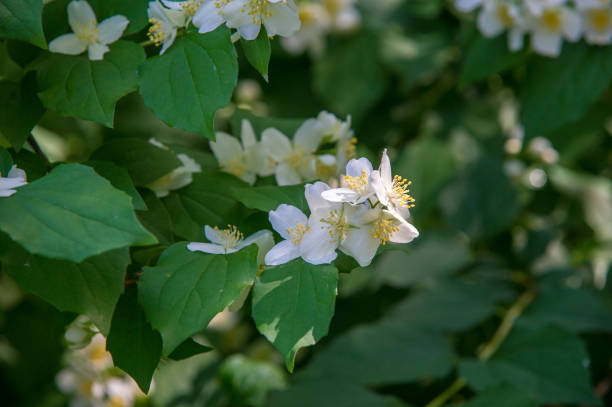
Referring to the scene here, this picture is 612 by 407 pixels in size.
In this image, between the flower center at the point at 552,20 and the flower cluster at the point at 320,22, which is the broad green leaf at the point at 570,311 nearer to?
the flower center at the point at 552,20

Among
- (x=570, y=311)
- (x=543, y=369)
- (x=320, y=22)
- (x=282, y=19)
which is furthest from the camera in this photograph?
(x=320, y=22)

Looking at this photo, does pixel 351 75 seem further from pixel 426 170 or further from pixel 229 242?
pixel 229 242

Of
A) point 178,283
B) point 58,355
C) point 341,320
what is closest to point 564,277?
point 341,320

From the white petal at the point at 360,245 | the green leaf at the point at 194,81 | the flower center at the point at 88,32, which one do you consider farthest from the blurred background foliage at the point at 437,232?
the white petal at the point at 360,245

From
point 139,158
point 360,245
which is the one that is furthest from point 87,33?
point 360,245

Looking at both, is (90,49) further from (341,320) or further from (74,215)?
(341,320)
